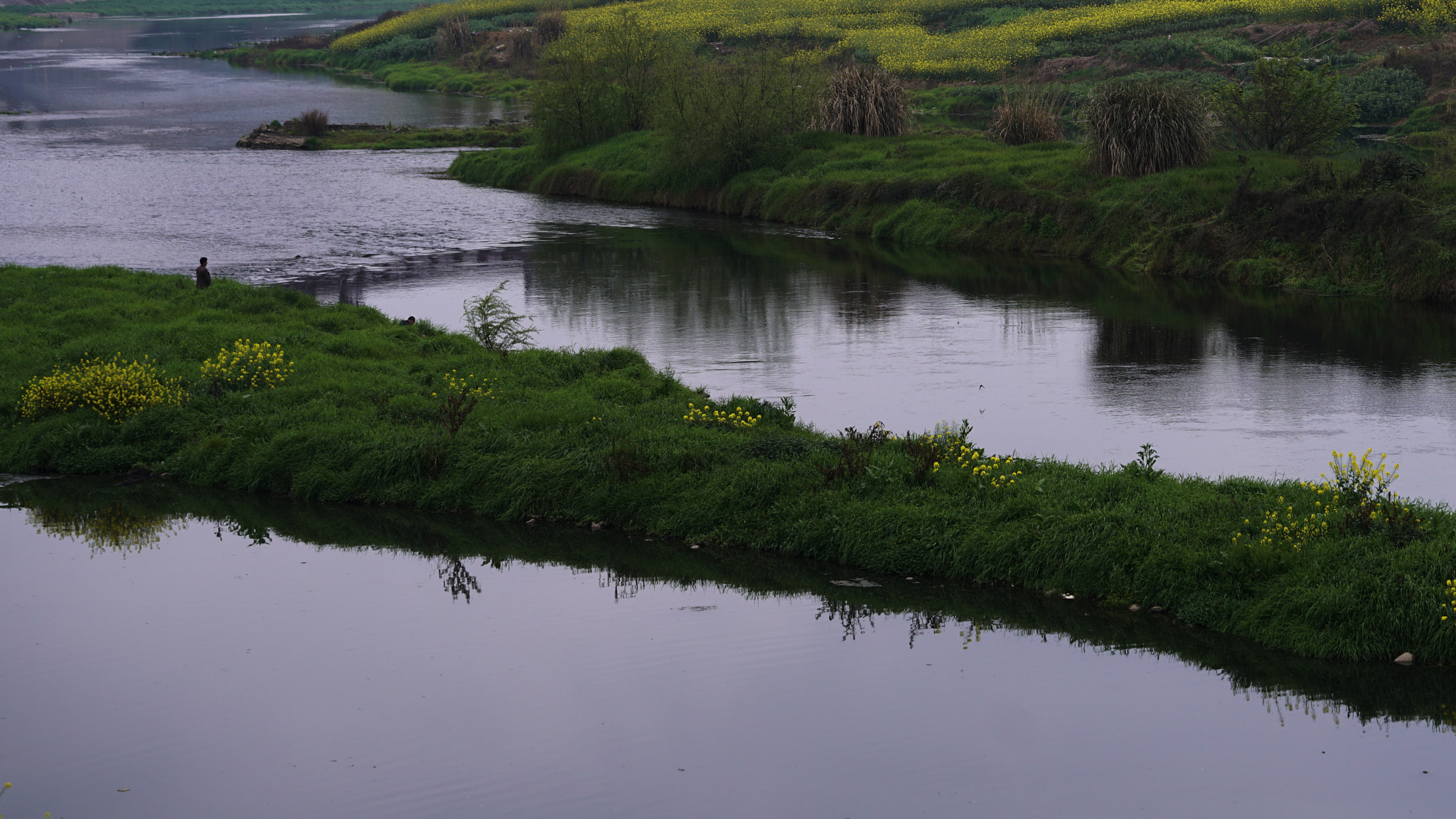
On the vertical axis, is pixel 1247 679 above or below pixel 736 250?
below

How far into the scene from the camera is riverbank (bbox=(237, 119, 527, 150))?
70.5 meters

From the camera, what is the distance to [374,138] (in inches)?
2886

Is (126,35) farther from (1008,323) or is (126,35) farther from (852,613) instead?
(852,613)

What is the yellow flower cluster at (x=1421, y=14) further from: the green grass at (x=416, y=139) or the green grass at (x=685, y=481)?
the green grass at (x=685, y=481)

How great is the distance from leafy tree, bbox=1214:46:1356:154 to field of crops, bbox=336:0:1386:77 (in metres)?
32.1

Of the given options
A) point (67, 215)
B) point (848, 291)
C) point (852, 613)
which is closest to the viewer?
point (852, 613)

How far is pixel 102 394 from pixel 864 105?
37793 millimetres

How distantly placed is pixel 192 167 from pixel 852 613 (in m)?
56.0

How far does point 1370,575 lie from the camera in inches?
500

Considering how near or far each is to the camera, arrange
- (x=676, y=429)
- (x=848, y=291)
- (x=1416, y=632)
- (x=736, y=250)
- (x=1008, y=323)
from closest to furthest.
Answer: (x=1416, y=632) < (x=676, y=429) < (x=1008, y=323) < (x=848, y=291) < (x=736, y=250)

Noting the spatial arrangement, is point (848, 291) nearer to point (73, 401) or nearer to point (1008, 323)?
point (1008, 323)

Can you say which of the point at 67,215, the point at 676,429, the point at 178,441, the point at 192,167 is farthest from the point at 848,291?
the point at 192,167

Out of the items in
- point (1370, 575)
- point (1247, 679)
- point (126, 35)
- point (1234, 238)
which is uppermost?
point (126, 35)

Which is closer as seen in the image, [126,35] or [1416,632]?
[1416,632]
